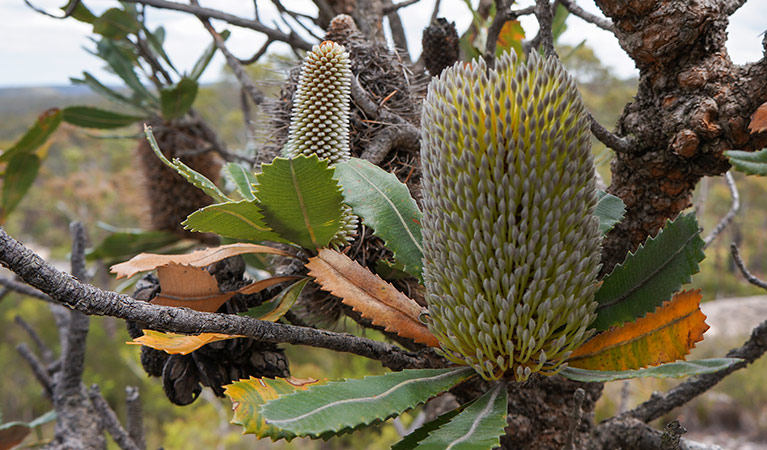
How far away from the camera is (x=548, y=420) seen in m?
0.88

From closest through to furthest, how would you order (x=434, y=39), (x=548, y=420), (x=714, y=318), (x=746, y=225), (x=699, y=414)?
1. (x=548, y=420)
2. (x=434, y=39)
3. (x=699, y=414)
4. (x=714, y=318)
5. (x=746, y=225)

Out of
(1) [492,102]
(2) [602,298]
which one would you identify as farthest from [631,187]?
(1) [492,102]

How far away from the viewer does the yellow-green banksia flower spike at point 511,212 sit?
53 cm

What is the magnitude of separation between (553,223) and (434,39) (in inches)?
23.7

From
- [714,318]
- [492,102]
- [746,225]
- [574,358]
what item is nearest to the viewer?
[492,102]

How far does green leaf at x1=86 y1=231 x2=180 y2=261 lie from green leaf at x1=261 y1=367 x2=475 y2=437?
1.31 meters

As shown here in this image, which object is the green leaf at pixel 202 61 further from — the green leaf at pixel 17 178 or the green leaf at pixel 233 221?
the green leaf at pixel 233 221

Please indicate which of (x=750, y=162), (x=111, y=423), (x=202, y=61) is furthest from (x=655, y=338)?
(x=202, y=61)

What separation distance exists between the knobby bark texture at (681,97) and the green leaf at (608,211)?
97 millimetres

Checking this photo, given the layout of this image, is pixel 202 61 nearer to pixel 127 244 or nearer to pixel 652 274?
pixel 127 244

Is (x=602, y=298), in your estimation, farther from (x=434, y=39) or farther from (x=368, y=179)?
(x=434, y=39)

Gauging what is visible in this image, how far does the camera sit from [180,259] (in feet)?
2.27

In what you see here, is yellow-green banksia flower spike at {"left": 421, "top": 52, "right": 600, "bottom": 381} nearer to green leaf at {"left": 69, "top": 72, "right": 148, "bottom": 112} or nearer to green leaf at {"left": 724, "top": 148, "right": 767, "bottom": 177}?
green leaf at {"left": 724, "top": 148, "right": 767, "bottom": 177}

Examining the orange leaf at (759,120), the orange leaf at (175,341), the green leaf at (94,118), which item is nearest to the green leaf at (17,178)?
the green leaf at (94,118)
